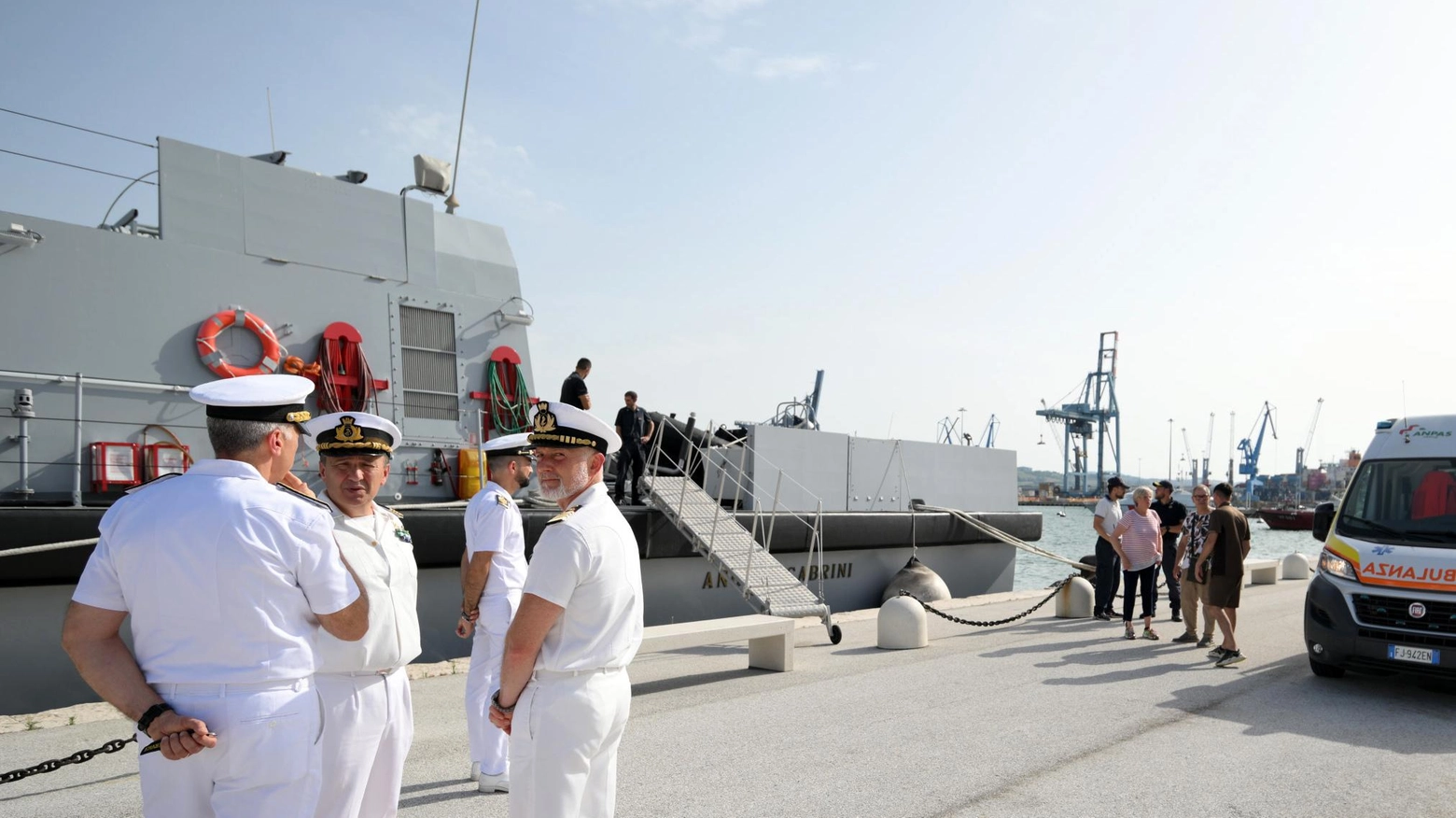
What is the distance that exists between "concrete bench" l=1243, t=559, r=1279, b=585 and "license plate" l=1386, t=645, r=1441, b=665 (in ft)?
31.2

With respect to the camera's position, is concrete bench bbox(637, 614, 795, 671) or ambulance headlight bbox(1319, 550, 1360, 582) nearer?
concrete bench bbox(637, 614, 795, 671)

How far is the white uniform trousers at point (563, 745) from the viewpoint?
2.48m

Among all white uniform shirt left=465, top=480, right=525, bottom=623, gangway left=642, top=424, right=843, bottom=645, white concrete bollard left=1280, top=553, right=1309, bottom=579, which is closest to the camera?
white uniform shirt left=465, top=480, right=525, bottom=623

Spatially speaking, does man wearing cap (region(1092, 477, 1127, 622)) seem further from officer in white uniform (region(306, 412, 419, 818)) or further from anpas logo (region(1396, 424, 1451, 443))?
officer in white uniform (region(306, 412, 419, 818))

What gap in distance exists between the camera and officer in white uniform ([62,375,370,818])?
2078 mm

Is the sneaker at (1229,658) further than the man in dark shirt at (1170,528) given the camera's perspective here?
No

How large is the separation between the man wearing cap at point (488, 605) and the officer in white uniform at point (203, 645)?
2301 mm

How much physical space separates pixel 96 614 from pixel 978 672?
6.46 metres

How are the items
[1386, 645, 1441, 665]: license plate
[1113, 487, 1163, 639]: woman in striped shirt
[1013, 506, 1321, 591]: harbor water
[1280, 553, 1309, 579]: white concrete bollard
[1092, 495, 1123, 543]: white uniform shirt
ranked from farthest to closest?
[1013, 506, 1321, 591]: harbor water, [1280, 553, 1309, 579]: white concrete bollard, [1092, 495, 1123, 543]: white uniform shirt, [1113, 487, 1163, 639]: woman in striped shirt, [1386, 645, 1441, 665]: license plate

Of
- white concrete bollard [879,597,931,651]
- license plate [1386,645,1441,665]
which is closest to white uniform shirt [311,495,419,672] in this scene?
white concrete bollard [879,597,931,651]

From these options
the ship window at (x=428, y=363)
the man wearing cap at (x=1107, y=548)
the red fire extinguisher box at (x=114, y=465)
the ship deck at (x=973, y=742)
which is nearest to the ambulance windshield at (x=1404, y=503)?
the ship deck at (x=973, y=742)

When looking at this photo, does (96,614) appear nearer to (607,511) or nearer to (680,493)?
(607,511)

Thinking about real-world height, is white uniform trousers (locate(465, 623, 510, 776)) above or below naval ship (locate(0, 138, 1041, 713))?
below

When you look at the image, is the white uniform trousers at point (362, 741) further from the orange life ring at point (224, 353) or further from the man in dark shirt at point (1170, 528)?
the man in dark shirt at point (1170, 528)
